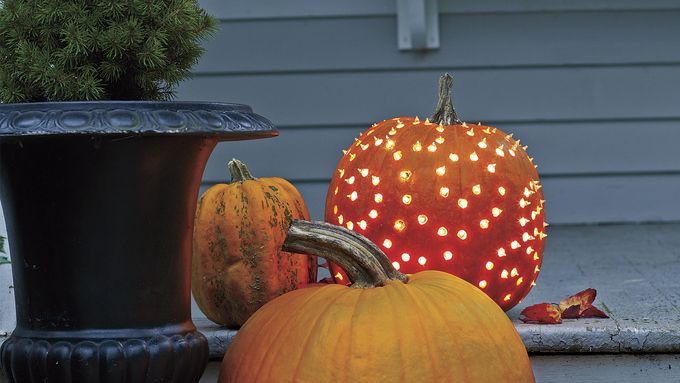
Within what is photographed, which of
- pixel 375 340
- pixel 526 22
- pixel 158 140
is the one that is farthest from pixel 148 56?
pixel 526 22

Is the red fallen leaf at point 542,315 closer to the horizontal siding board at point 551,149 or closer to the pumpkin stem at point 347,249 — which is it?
the pumpkin stem at point 347,249

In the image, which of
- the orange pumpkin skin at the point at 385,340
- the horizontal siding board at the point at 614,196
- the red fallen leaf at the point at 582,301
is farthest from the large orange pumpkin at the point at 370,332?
the horizontal siding board at the point at 614,196

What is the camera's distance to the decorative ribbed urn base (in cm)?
161

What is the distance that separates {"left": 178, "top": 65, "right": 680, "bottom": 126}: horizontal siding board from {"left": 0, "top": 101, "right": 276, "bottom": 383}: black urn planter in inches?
88.2

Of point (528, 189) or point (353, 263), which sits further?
point (528, 189)

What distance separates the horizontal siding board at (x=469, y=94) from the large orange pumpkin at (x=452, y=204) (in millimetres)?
1729

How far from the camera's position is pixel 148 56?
5.75 ft

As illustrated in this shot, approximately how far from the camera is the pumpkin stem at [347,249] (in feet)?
5.85

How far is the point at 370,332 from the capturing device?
1635 millimetres

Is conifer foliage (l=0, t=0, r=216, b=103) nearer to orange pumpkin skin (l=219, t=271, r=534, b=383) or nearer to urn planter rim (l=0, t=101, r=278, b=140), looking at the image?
urn planter rim (l=0, t=101, r=278, b=140)

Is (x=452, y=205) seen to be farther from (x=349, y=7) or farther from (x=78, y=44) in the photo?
(x=349, y=7)

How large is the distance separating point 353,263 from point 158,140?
43 cm

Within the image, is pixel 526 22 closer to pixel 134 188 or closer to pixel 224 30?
pixel 224 30

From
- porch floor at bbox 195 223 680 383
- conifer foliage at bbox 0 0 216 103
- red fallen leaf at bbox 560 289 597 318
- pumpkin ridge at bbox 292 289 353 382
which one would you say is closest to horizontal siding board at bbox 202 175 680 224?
porch floor at bbox 195 223 680 383
